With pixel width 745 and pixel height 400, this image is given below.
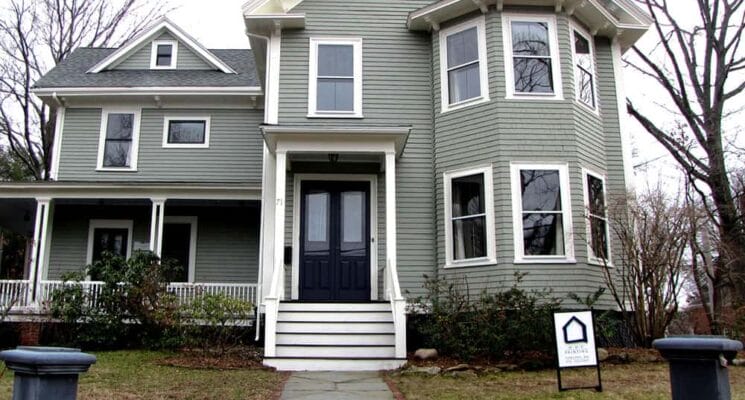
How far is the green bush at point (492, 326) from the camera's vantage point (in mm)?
9023

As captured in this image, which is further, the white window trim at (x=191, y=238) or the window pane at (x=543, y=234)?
the white window trim at (x=191, y=238)

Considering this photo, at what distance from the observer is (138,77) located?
631 inches

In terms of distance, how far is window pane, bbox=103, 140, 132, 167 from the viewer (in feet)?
50.1

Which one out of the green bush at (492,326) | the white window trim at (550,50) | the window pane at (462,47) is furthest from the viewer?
the window pane at (462,47)

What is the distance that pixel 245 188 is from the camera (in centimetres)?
1330

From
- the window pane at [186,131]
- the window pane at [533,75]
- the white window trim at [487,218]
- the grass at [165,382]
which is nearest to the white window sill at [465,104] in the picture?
the window pane at [533,75]

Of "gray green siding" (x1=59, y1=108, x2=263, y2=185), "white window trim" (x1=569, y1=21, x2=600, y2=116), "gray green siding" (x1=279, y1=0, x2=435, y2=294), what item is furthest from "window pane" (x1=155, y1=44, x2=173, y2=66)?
"white window trim" (x1=569, y1=21, x2=600, y2=116)

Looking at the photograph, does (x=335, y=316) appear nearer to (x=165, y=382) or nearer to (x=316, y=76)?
(x=165, y=382)

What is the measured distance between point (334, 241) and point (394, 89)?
10.3 feet

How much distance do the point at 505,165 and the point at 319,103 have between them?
371 centimetres

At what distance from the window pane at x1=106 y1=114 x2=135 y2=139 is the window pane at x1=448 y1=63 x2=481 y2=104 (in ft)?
26.8

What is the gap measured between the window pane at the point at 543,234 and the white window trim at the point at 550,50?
7.14 ft

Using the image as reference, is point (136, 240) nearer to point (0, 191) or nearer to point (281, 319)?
point (0, 191)

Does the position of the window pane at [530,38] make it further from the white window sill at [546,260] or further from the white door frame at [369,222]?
the white window sill at [546,260]
